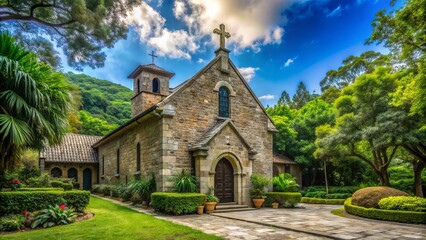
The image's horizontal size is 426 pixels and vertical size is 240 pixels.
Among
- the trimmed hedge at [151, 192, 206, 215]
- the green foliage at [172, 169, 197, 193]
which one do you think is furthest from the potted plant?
the trimmed hedge at [151, 192, 206, 215]

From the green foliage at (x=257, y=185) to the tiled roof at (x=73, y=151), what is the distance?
1805cm

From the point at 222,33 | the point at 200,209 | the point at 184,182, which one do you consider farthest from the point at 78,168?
the point at 222,33

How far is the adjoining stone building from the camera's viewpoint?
80.8 ft

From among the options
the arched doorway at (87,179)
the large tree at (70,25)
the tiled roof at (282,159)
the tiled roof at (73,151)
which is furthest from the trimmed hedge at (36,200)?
the arched doorway at (87,179)

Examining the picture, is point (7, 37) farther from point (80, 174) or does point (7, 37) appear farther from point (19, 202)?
point (80, 174)

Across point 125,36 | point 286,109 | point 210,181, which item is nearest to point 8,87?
point 125,36

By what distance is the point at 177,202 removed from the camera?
37.7 feet

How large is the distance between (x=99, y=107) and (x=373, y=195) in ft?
165

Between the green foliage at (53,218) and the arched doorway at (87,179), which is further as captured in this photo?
the arched doorway at (87,179)

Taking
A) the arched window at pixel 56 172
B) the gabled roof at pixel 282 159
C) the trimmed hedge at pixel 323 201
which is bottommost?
the trimmed hedge at pixel 323 201

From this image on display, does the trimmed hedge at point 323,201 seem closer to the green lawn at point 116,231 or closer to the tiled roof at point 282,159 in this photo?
the tiled roof at point 282,159

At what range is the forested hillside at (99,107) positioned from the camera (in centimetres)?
4150

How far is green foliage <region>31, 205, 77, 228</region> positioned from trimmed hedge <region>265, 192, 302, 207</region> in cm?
1045

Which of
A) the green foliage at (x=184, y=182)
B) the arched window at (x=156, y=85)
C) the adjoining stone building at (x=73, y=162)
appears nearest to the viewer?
the green foliage at (x=184, y=182)
